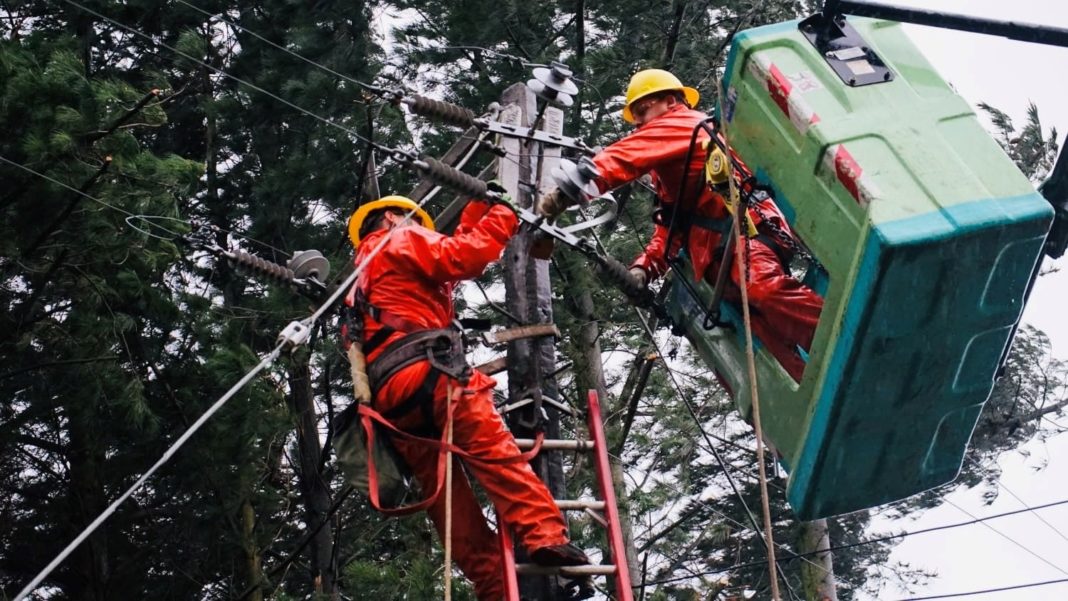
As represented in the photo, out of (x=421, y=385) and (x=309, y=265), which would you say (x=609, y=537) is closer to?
(x=421, y=385)

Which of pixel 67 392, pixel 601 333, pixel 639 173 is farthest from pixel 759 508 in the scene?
pixel 639 173

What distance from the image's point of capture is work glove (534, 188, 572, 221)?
617 centimetres

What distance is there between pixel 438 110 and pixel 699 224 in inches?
51.9

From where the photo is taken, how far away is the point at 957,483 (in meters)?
14.2

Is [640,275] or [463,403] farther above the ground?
[640,275]

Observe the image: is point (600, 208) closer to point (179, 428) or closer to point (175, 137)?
point (179, 428)

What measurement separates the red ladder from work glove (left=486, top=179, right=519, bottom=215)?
864mm

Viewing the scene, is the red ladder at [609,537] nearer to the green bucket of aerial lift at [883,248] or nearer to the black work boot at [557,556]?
the black work boot at [557,556]

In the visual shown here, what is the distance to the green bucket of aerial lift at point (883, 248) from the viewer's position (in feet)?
16.5

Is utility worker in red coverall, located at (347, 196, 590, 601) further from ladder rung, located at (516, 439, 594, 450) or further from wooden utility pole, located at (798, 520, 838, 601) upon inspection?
wooden utility pole, located at (798, 520, 838, 601)

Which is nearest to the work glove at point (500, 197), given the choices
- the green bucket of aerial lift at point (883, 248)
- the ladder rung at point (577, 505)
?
the green bucket of aerial lift at point (883, 248)

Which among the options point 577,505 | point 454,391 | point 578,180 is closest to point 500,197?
point 578,180

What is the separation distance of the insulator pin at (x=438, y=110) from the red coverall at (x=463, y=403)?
530 mm

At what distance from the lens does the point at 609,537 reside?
618 cm
